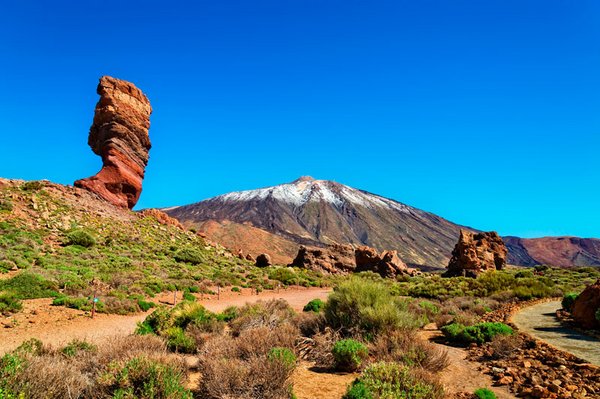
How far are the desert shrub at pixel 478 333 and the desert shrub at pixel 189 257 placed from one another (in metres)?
28.2

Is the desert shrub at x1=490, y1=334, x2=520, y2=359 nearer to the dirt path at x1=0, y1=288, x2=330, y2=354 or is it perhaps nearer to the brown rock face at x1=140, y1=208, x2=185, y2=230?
the dirt path at x1=0, y1=288, x2=330, y2=354

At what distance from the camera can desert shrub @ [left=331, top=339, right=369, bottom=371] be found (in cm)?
817

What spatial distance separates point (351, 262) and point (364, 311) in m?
39.8

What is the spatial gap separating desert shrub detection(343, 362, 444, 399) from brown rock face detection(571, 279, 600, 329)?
28.6 ft

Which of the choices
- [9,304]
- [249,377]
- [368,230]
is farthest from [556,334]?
[368,230]

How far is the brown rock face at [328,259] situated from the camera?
47094 millimetres

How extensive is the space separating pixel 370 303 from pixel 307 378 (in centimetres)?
358

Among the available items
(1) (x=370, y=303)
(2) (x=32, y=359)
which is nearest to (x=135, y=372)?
(2) (x=32, y=359)

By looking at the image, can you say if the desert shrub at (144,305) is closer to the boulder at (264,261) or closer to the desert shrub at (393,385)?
the desert shrub at (393,385)

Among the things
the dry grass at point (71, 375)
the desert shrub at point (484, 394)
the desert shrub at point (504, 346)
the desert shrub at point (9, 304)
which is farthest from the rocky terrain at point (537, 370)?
the desert shrub at point (9, 304)

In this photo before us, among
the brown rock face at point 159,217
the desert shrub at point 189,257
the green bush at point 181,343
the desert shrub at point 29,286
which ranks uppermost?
the brown rock face at point 159,217

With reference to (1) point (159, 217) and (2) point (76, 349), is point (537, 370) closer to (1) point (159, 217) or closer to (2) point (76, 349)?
(2) point (76, 349)

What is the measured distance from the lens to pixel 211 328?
11.5 m

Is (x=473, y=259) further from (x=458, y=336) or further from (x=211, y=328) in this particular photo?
(x=211, y=328)
